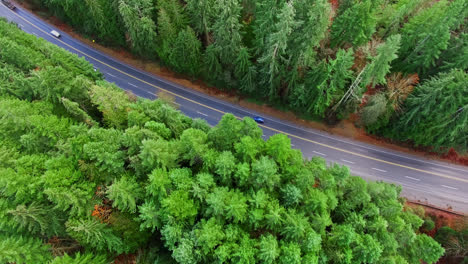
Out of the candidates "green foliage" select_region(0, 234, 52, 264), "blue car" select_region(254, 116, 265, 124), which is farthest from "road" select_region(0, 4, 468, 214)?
"green foliage" select_region(0, 234, 52, 264)

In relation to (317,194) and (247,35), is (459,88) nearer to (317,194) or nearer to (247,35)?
(317,194)

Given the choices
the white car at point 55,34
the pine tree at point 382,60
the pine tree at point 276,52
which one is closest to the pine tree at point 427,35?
the pine tree at point 382,60

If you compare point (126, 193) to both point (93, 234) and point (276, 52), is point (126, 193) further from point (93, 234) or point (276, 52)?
point (276, 52)

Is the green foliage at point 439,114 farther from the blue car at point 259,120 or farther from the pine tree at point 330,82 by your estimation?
the blue car at point 259,120

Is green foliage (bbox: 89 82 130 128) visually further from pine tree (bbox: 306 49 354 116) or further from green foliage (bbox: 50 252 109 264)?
pine tree (bbox: 306 49 354 116)

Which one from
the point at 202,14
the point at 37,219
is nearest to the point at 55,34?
the point at 202,14
